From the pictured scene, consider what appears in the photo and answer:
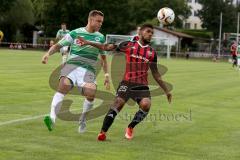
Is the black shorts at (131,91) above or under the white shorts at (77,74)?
under

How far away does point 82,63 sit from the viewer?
10.5 m

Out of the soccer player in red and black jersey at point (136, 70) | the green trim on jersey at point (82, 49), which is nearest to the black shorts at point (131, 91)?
the soccer player in red and black jersey at point (136, 70)

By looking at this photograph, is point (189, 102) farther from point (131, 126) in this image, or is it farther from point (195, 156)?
point (195, 156)

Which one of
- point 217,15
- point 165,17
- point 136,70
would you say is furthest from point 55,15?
Result: point 136,70

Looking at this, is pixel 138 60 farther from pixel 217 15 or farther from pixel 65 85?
pixel 217 15

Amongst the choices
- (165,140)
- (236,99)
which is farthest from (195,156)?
(236,99)

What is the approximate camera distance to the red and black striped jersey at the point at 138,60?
9.84 metres

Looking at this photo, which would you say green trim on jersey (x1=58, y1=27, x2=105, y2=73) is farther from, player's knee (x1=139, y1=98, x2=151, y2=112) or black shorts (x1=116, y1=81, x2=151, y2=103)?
player's knee (x1=139, y1=98, x2=151, y2=112)

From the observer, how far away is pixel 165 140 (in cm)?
1013

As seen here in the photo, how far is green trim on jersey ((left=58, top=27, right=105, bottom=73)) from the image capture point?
10.4 metres

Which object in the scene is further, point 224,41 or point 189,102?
point 224,41

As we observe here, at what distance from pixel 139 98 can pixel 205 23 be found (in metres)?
111

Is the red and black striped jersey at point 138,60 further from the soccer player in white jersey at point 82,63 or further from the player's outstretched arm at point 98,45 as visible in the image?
the soccer player in white jersey at point 82,63

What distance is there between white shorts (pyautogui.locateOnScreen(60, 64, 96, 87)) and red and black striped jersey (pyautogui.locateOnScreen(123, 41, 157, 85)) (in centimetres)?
82
